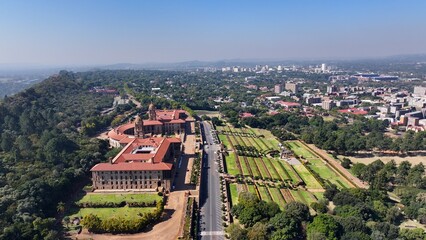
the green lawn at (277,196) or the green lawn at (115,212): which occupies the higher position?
the green lawn at (115,212)

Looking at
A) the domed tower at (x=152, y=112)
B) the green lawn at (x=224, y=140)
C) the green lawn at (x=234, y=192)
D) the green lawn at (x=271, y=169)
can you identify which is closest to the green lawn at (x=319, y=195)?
the green lawn at (x=271, y=169)

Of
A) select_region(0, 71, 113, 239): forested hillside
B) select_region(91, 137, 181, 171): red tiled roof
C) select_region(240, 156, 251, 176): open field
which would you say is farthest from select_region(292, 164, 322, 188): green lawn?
select_region(0, 71, 113, 239): forested hillside

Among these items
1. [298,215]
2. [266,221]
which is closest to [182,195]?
[266,221]

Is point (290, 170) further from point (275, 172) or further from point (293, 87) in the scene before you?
point (293, 87)

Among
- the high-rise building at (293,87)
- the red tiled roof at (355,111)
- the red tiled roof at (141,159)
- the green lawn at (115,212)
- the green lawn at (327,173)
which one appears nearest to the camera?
the green lawn at (115,212)

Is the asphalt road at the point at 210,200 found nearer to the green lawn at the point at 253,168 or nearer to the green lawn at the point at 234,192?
the green lawn at the point at 234,192

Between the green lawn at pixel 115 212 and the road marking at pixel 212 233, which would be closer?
the road marking at pixel 212 233
